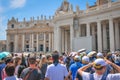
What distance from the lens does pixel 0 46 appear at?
271ft

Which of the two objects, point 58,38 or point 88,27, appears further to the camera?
point 58,38

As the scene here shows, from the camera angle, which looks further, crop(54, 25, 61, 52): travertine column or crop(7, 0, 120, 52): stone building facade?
crop(54, 25, 61, 52): travertine column

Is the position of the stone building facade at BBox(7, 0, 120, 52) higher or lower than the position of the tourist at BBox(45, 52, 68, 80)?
higher

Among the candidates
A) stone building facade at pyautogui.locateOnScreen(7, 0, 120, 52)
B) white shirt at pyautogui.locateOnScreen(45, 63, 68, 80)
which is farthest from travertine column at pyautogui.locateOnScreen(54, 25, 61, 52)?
white shirt at pyautogui.locateOnScreen(45, 63, 68, 80)

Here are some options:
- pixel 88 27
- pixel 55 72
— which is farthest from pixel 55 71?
pixel 88 27

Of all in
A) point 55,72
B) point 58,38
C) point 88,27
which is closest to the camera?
point 55,72

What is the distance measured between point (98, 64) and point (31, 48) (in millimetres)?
65236

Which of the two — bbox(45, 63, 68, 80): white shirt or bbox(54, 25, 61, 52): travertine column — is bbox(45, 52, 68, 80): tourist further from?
bbox(54, 25, 61, 52): travertine column

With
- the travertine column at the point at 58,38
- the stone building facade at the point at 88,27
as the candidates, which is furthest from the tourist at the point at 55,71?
the travertine column at the point at 58,38

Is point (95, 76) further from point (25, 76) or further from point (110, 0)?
point (110, 0)

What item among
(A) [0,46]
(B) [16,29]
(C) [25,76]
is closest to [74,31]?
(C) [25,76]

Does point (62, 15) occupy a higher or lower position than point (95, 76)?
higher

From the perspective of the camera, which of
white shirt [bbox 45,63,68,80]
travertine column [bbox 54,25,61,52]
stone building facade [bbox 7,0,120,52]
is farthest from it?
travertine column [bbox 54,25,61,52]

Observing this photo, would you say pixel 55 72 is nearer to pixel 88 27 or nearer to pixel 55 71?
pixel 55 71
